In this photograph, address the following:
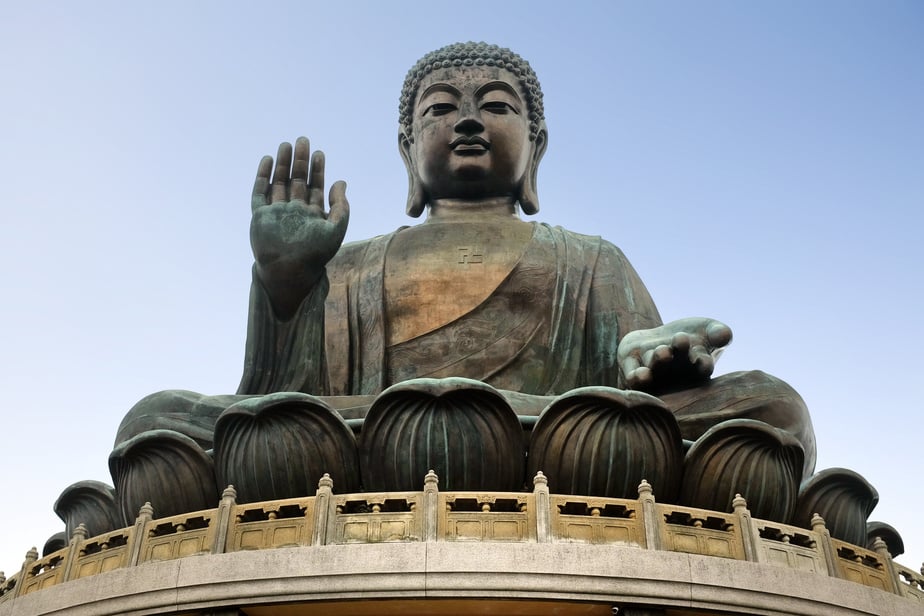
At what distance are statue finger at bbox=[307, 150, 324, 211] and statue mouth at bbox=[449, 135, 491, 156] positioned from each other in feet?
6.94

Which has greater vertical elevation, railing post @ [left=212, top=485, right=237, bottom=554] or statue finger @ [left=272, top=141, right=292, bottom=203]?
statue finger @ [left=272, top=141, right=292, bottom=203]

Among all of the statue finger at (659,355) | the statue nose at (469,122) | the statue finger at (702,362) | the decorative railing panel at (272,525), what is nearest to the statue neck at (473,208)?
the statue nose at (469,122)

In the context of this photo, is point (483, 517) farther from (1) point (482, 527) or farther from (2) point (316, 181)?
(2) point (316, 181)

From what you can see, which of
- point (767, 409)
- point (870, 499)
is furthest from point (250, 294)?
point (870, 499)

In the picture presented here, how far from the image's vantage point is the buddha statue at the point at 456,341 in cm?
846

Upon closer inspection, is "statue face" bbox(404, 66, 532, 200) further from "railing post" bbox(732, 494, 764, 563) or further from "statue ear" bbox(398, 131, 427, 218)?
"railing post" bbox(732, 494, 764, 563)

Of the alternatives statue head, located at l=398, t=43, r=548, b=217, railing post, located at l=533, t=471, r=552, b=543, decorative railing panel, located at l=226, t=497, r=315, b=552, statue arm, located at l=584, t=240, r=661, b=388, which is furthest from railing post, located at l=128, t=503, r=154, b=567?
statue head, located at l=398, t=43, r=548, b=217

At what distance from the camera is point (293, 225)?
33.3 ft

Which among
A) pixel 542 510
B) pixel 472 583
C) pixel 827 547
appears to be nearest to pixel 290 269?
pixel 542 510

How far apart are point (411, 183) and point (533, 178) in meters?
1.22

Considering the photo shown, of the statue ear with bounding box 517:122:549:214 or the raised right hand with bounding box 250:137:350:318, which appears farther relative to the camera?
the statue ear with bounding box 517:122:549:214

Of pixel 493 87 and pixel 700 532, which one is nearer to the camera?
pixel 700 532

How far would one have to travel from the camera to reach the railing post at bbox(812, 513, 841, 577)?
7.77 m

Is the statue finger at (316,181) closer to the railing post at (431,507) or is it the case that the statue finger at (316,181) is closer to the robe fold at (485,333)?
the robe fold at (485,333)
